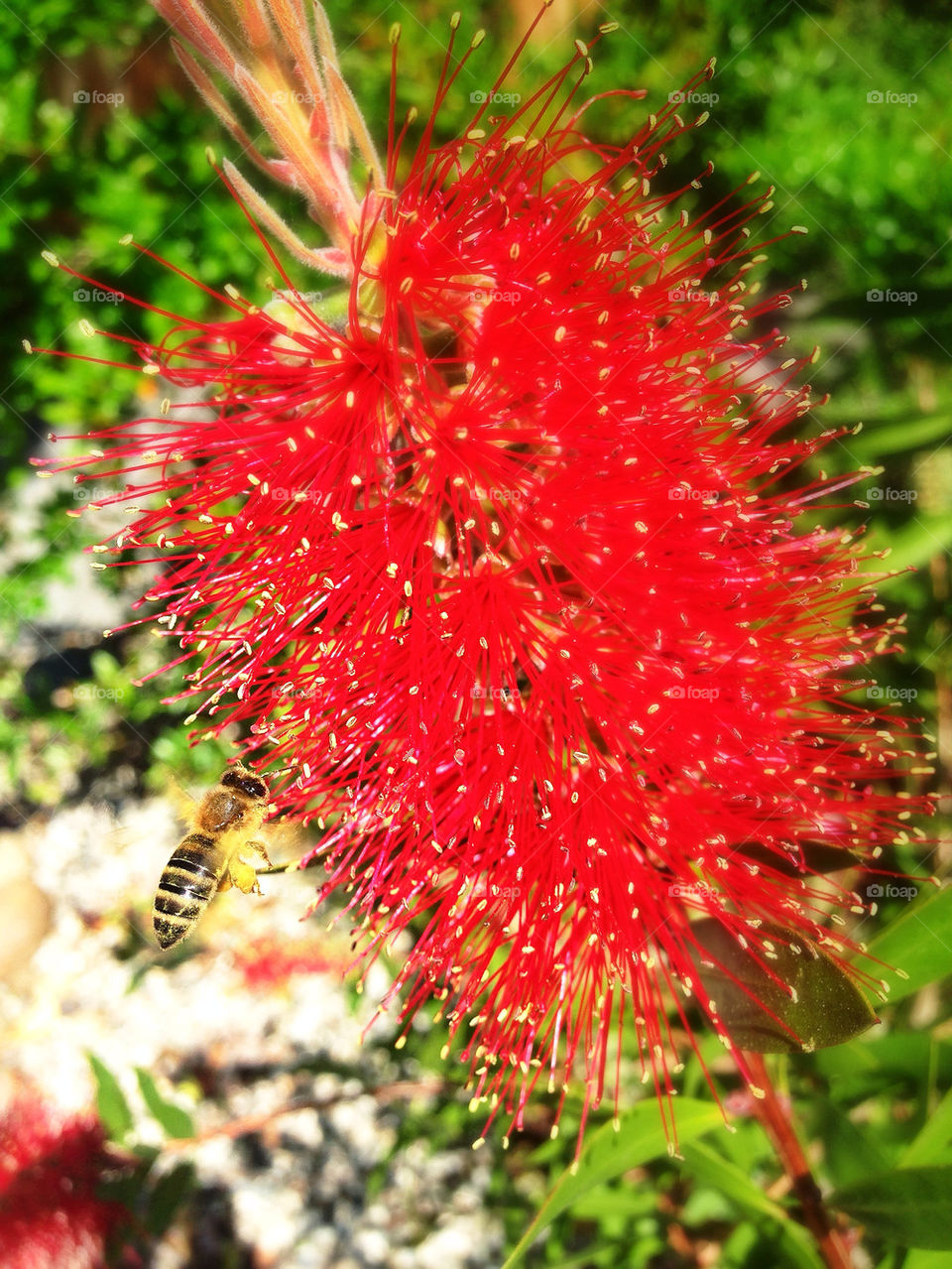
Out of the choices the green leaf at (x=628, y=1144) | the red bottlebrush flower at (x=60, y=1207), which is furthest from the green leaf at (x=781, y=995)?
the red bottlebrush flower at (x=60, y=1207)

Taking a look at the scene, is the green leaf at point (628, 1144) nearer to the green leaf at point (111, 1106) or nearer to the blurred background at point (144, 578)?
the blurred background at point (144, 578)

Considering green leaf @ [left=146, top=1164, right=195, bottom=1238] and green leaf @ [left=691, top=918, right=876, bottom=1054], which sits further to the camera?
green leaf @ [left=146, top=1164, right=195, bottom=1238]

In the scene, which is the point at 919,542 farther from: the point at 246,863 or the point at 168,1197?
the point at 168,1197

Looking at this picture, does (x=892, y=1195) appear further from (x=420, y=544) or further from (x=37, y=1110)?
(x=37, y=1110)

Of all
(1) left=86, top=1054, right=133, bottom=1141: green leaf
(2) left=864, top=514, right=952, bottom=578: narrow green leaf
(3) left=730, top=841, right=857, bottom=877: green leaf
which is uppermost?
(2) left=864, top=514, right=952, bottom=578: narrow green leaf

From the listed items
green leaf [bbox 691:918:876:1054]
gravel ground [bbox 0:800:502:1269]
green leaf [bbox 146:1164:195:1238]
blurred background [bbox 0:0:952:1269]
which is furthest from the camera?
gravel ground [bbox 0:800:502:1269]

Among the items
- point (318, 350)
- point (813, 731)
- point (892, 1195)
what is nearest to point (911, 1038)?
point (892, 1195)

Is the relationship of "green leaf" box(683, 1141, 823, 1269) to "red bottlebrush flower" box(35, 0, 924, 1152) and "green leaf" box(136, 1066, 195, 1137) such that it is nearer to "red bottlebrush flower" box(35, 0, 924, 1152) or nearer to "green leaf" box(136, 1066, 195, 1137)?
"red bottlebrush flower" box(35, 0, 924, 1152)

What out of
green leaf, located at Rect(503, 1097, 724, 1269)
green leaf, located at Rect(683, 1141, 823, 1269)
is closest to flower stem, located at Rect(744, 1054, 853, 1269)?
green leaf, located at Rect(683, 1141, 823, 1269)
